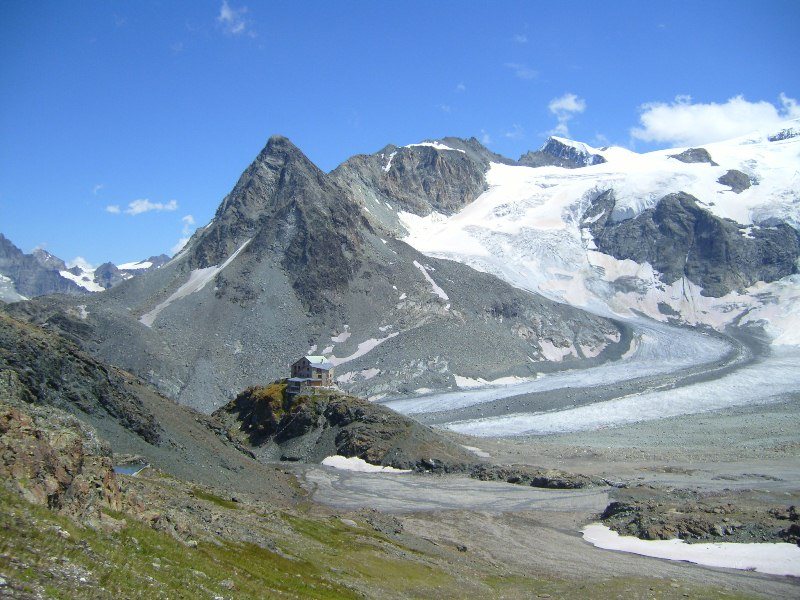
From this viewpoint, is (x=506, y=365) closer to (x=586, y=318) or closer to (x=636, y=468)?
(x=586, y=318)

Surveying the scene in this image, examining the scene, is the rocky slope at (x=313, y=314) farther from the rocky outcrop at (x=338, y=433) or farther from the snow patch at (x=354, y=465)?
the snow patch at (x=354, y=465)

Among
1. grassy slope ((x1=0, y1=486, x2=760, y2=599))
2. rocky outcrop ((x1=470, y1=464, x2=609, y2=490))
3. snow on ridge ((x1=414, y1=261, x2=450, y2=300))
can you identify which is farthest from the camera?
snow on ridge ((x1=414, y1=261, x2=450, y2=300))

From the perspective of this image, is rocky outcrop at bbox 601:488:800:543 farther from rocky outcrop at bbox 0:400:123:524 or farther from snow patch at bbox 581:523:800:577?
rocky outcrop at bbox 0:400:123:524

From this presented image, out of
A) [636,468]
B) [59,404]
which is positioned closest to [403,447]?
[636,468]

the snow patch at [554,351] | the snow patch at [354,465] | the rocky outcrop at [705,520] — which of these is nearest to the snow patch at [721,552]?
the rocky outcrop at [705,520]

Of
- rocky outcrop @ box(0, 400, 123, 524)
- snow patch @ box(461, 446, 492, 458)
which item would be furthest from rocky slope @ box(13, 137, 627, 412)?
rocky outcrop @ box(0, 400, 123, 524)

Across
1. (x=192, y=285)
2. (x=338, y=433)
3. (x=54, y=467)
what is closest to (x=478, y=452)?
(x=338, y=433)
